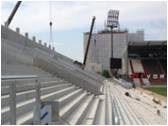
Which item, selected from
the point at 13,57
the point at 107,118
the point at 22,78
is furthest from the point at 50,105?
the point at 13,57

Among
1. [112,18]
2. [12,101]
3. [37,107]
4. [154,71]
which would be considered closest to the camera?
[12,101]

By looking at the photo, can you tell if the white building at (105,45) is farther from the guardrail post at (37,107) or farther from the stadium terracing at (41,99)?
the guardrail post at (37,107)

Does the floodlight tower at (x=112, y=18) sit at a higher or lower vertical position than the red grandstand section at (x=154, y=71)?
higher

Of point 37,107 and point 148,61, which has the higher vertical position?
point 148,61

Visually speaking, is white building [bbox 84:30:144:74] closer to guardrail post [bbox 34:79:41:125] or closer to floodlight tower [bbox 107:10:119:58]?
floodlight tower [bbox 107:10:119:58]

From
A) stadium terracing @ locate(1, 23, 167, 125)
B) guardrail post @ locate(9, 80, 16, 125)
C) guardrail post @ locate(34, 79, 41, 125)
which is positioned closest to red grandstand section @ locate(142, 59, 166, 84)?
stadium terracing @ locate(1, 23, 167, 125)

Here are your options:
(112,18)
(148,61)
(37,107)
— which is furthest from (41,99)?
(112,18)

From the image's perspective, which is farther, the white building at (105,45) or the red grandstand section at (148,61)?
the white building at (105,45)

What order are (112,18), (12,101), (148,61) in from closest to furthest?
(12,101), (148,61), (112,18)

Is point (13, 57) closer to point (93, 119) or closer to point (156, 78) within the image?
point (93, 119)

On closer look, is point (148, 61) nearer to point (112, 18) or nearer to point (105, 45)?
point (112, 18)

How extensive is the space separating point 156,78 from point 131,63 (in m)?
4.21

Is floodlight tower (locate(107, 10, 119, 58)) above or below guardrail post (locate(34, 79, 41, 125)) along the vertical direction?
above

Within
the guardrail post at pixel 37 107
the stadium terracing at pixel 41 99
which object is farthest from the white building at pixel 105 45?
the guardrail post at pixel 37 107
